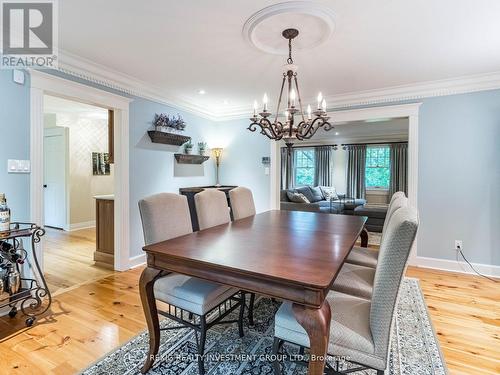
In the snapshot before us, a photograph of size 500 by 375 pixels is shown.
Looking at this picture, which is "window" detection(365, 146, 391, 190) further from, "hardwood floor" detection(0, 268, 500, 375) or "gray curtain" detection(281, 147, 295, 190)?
"hardwood floor" detection(0, 268, 500, 375)

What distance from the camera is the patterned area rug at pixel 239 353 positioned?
1650 millimetres

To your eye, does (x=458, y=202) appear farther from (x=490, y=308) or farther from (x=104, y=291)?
(x=104, y=291)

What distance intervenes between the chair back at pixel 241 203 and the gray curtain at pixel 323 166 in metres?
6.39

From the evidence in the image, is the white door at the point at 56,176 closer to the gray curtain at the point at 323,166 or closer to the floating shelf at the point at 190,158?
the floating shelf at the point at 190,158

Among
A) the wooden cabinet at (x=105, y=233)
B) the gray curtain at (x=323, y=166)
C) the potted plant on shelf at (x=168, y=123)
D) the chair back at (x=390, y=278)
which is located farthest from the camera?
the gray curtain at (x=323, y=166)

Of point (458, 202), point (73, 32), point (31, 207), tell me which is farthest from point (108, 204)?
point (458, 202)

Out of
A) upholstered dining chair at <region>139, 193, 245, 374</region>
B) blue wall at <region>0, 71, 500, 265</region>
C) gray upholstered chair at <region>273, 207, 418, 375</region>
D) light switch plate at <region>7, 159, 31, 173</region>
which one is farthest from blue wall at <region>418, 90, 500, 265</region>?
light switch plate at <region>7, 159, 31, 173</region>

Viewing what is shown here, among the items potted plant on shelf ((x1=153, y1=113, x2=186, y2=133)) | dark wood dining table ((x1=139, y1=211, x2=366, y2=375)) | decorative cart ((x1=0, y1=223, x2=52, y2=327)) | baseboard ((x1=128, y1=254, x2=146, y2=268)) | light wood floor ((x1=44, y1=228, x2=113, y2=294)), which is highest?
potted plant on shelf ((x1=153, y1=113, x2=186, y2=133))

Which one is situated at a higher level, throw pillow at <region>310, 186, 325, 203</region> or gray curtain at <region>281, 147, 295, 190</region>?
gray curtain at <region>281, 147, 295, 190</region>

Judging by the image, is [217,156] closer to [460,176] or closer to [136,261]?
[136,261]

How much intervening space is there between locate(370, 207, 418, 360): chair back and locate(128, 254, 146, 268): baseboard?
303cm

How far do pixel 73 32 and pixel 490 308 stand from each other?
4.35 m

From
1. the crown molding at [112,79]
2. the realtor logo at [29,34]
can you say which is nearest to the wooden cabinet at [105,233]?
the crown molding at [112,79]

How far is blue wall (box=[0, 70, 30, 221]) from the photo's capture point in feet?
7.47
